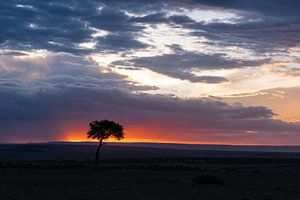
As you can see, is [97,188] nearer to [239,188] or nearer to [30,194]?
[30,194]

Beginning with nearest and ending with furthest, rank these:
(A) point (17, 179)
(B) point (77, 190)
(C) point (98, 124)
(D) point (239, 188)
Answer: (B) point (77, 190) < (D) point (239, 188) < (A) point (17, 179) < (C) point (98, 124)

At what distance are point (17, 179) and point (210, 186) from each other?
65.2 feet

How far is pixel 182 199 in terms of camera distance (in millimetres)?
36781

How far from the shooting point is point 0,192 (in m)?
40.1

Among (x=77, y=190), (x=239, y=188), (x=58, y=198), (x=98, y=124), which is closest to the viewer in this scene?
(x=58, y=198)

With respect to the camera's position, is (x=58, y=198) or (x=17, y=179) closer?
(x=58, y=198)

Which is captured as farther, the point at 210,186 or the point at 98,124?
the point at 98,124

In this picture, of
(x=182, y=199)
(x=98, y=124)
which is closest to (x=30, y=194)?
(x=182, y=199)

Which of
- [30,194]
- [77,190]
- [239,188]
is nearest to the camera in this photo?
[30,194]

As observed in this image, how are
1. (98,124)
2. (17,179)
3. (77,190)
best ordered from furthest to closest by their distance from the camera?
(98,124), (17,179), (77,190)

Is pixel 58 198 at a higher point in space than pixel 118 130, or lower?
lower

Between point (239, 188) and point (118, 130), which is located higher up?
point (118, 130)

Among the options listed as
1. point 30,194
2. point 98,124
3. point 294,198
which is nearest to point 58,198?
point 30,194

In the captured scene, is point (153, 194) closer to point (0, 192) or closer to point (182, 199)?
point (182, 199)
